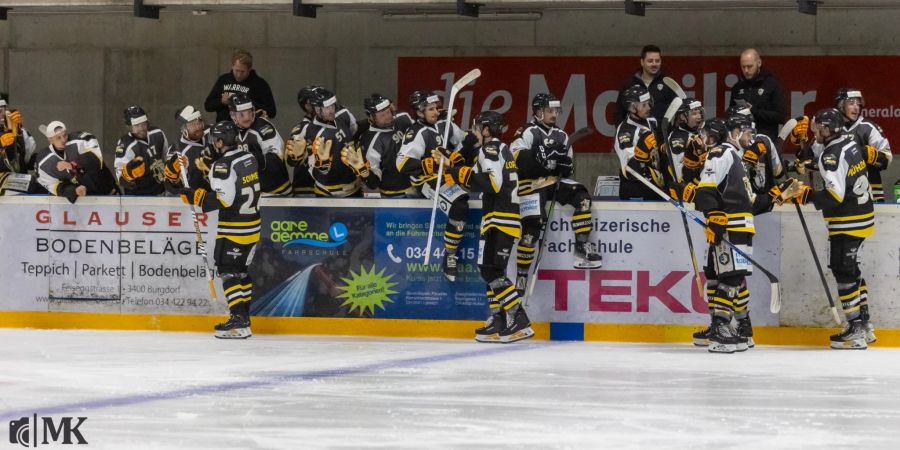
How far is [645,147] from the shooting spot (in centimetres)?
1294

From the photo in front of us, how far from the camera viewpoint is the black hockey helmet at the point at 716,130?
1202cm

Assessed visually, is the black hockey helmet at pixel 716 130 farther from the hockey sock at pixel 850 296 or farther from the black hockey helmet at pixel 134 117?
the black hockey helmet at pixel 134 117

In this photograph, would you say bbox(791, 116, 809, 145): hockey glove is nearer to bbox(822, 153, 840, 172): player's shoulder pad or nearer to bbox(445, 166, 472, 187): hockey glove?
bbox(822, 153, 840, 172): player's shoulder pad

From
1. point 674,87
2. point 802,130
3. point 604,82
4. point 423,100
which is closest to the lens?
point 802,130

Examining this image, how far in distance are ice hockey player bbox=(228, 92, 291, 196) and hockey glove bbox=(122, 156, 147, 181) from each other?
995mm

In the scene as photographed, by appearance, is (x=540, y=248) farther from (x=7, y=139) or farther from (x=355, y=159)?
(x=7, y=139)

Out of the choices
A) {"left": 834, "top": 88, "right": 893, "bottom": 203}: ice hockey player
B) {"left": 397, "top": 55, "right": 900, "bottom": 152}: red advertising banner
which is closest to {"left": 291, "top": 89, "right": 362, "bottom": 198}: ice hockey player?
{"left": 397, "top": 55, "right": 900, "bottom": 152}: red advertising banner

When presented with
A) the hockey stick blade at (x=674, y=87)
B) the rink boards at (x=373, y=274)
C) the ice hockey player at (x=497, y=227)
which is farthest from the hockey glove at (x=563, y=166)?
the hockey stick blade at (x=674, y=87)

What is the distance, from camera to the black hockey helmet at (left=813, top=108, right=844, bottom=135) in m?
12.1

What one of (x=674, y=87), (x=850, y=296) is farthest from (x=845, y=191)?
(x=674, y=87)

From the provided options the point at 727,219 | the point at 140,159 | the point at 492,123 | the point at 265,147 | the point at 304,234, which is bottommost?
the point at 304,234

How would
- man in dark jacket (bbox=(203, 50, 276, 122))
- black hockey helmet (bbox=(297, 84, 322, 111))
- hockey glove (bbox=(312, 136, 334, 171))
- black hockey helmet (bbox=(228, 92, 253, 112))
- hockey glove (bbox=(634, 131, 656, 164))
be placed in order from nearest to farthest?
hockey glove (bbox=(634, 131, 656, 164)) → black hockey helmet (bbox=(228, 92, 253, 112)) → hockey glove (bbox=(312, 136, 334, 171)) → black hockey helmet (bbox=(297, 84, 322, 111)) → man in dark jacket (bbox=(203, 50, 276, 122))

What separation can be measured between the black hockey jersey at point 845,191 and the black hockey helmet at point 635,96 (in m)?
1.62

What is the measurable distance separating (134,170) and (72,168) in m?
0.53
